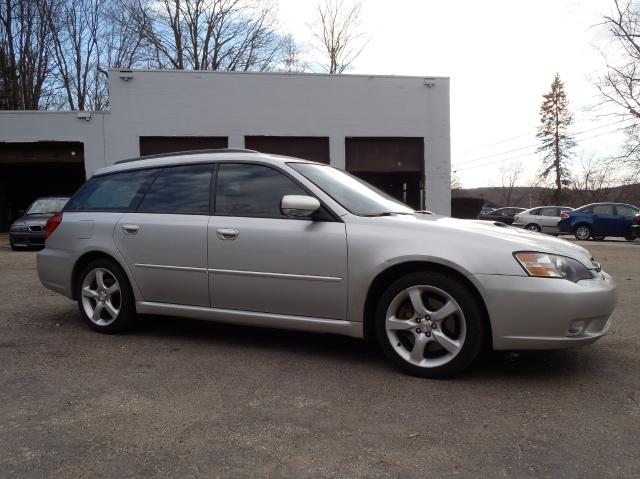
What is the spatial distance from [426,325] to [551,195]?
58050 mm

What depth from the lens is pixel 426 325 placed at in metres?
3.49

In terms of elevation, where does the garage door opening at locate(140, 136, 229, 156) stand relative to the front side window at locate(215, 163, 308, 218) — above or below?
above

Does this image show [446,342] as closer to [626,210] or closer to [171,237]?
[171,237]

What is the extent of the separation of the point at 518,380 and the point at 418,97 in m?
16.7

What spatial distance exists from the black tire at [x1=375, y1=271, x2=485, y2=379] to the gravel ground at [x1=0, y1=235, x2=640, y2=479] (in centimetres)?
10

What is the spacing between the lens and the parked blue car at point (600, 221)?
1859 cm

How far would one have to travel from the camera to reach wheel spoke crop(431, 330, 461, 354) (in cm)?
342

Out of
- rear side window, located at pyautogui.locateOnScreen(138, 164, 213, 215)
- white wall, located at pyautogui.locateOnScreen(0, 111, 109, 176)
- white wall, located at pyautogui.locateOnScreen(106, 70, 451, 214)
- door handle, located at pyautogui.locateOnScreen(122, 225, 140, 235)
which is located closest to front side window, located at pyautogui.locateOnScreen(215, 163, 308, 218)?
rear side window, located at pyautogui.locateOnScreen(138, 164, 213, 215)

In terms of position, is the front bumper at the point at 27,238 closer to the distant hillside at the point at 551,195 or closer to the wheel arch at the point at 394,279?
the wheel arch at the point at 394,279

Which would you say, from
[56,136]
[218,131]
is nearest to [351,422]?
[218,131]

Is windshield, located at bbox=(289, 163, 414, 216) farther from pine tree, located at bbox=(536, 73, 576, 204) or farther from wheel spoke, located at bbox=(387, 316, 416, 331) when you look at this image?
pine tree, located at bbox=(536, 73, 576, 204)

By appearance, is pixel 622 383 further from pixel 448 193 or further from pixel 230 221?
pixel 448 193

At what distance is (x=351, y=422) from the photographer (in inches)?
113

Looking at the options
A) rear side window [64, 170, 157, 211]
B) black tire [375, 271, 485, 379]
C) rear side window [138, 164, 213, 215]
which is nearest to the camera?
black tire [375, 271, 485, 379]
